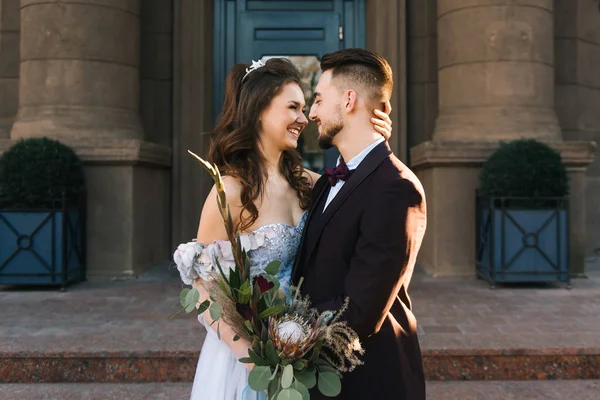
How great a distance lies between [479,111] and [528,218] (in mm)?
1606

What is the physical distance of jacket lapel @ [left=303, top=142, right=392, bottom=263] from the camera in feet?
6.12

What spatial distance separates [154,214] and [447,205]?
150 inches

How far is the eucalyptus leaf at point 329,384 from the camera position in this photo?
1698 millimetres

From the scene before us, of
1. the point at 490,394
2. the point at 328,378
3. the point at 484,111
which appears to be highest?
the point at 484,111

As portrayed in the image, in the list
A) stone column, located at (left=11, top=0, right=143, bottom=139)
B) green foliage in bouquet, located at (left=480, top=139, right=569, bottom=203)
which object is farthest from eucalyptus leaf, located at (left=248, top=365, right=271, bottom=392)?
stone column, located at (left=11, top=0, right=143, bottom=139)

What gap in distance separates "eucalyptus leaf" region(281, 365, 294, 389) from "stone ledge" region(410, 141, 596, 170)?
6.08m

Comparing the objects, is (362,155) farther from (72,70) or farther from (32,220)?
(72,70)

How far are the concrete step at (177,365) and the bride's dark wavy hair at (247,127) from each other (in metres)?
2.43

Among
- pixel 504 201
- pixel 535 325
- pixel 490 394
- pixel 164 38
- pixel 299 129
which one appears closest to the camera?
pixel 299 129

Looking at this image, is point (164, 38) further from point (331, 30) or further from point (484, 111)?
point (484, 111)

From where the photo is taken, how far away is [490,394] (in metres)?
4.12

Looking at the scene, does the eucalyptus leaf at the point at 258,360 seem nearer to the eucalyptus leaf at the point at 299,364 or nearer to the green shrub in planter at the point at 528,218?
the eucalyptus leaf at the point at 299,364

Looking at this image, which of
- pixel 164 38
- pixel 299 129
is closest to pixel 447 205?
pixel 164 38

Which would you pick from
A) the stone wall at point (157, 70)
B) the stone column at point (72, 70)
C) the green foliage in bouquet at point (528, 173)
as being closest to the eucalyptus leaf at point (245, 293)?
the green foliage in bouquet at point (528, 173)
